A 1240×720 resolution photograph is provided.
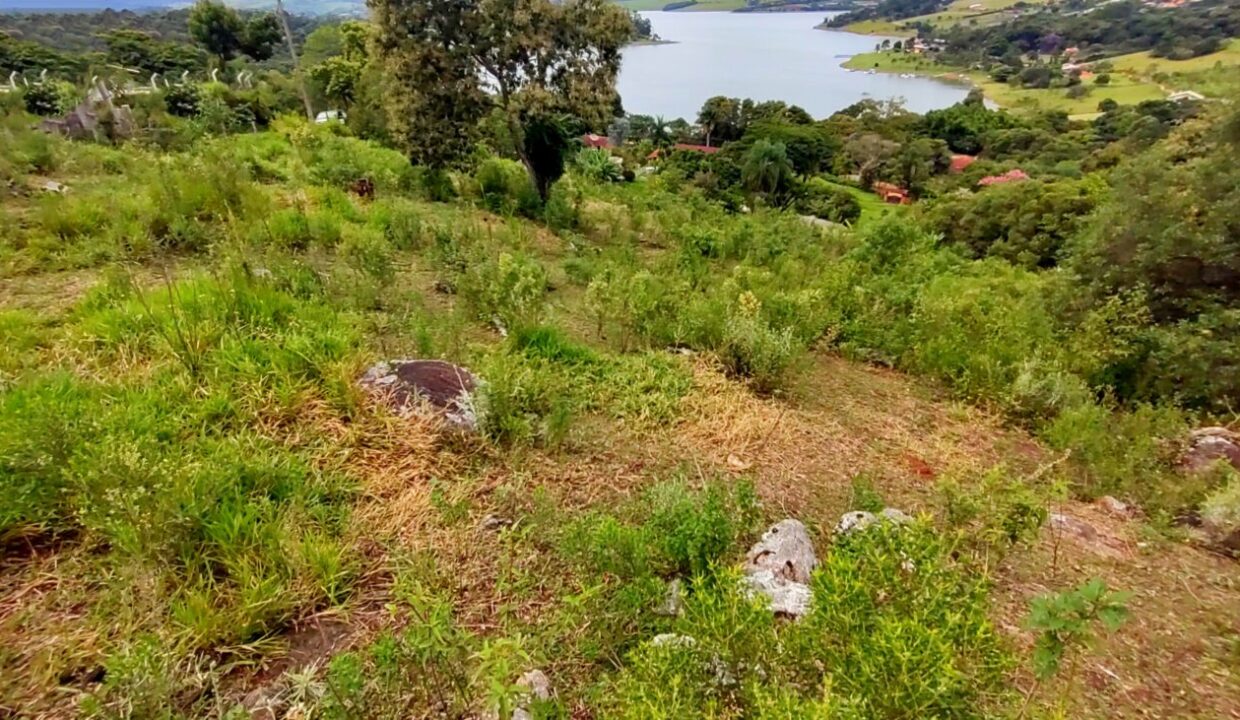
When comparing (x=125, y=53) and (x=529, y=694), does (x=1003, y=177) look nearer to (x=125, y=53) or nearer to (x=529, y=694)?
(x=529, y=694)

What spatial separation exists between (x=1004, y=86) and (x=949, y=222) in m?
47.4

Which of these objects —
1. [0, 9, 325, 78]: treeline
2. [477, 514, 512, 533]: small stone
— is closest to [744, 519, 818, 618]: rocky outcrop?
[477, 514, 512, 533]: small stone

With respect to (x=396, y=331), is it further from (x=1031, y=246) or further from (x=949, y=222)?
(x=949, y=222)

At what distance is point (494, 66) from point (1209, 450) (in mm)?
9039

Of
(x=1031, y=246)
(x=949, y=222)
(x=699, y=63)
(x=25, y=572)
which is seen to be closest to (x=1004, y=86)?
(x=699, y=63)

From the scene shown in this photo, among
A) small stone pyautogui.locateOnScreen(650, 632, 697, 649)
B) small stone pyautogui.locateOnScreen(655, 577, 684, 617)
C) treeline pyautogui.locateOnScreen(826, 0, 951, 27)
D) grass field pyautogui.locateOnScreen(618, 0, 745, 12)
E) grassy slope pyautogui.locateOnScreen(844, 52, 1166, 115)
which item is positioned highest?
grass field pyautogui.locateOnScreen(618, 0, 745, 12)

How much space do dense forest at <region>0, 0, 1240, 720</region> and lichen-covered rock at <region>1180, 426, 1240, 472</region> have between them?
29 mm

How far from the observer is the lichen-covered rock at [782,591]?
2027 millimetres

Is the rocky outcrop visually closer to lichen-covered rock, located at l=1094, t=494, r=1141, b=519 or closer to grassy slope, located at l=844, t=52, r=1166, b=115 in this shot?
lichen-covered rock, located at l=1094, t=494, r=1141, b=519

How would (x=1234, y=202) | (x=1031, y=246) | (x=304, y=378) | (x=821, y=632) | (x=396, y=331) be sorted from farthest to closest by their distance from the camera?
(x=1031, y=246)
(x=1234, y=202)
(x=396, y=331)
(x=304, y=378)
(x=821, y=632)

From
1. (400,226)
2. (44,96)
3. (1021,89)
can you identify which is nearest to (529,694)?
(400,226)

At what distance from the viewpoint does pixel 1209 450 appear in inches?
151

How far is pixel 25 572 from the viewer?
1.93 meters

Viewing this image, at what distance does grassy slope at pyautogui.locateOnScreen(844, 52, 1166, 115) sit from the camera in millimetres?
43344
